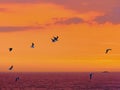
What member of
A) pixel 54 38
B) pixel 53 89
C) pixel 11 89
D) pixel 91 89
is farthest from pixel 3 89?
pixel 54 38

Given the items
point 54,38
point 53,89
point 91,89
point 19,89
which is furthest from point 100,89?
point 54,38

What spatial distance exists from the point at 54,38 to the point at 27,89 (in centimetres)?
7600

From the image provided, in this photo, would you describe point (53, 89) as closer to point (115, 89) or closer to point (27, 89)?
point (27, 89)

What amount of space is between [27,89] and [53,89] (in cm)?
662

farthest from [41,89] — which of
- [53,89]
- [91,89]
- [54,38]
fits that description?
[54,38]

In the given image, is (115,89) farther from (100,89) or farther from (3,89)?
(3,89)

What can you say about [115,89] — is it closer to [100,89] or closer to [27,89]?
[100,89]

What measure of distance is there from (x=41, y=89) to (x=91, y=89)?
1182cm

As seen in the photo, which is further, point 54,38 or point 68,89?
point 68,89

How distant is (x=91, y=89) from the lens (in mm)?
130875

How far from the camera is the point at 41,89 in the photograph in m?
131

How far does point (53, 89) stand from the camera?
132 meters

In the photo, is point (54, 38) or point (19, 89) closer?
point (54, 38)

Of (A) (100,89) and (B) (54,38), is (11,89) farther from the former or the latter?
(B) (54,38)
